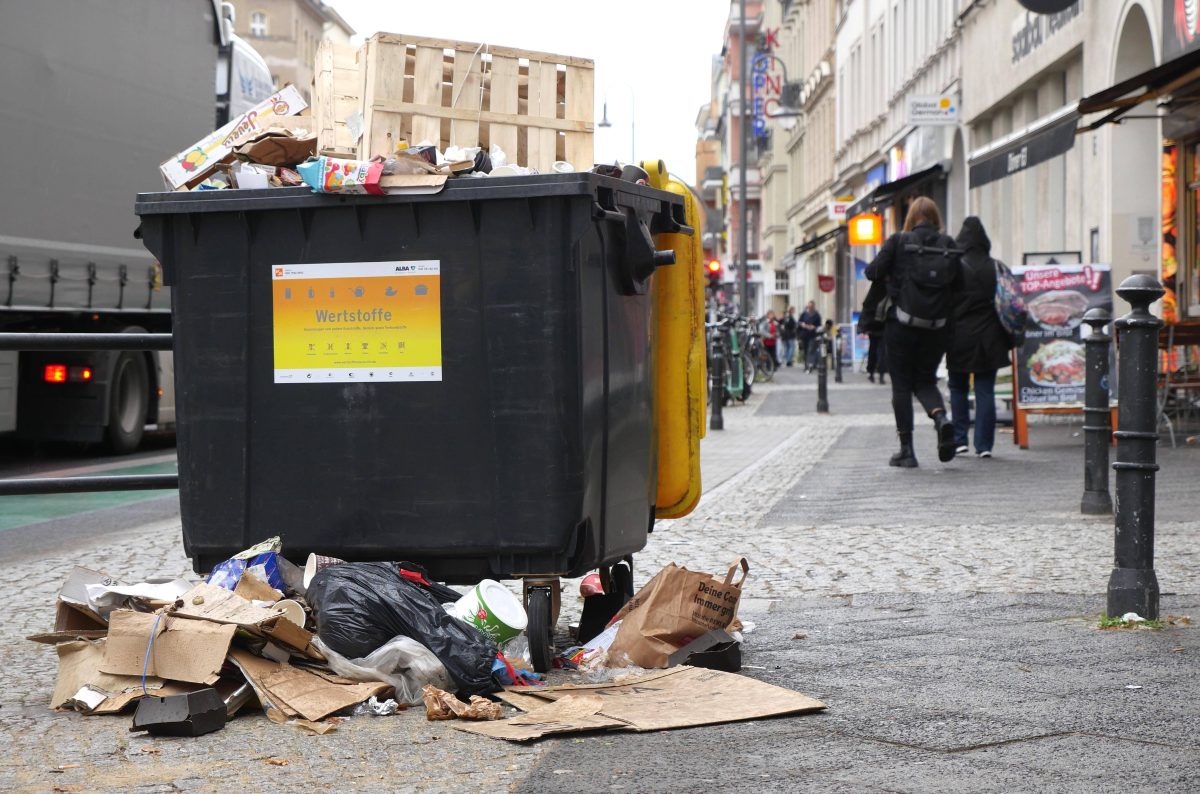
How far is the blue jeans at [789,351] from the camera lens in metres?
52.0

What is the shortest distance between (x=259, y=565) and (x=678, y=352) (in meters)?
1.64

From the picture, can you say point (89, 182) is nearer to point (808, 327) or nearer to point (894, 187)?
point (894, 187)

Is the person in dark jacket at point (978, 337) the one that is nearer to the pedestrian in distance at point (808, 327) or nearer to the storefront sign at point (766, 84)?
the pedestrian in distance at point (808, 327)

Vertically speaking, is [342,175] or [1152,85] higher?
[1152,85]

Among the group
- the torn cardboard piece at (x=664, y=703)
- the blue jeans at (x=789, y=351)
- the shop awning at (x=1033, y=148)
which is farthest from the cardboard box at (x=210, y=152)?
the blue jeans at (x=789, y=351)

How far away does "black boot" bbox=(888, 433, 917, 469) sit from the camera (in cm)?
1328

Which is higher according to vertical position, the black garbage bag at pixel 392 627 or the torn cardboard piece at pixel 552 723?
the black garbage bag at pixel 392 627

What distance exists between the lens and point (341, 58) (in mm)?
6238

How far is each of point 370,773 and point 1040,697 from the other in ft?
6.31

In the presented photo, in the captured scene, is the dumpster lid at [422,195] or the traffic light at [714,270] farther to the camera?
the traffic light at [714,270]

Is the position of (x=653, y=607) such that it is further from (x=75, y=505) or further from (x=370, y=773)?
(x=75, y=505)

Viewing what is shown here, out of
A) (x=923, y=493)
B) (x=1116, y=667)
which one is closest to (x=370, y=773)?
(x=1116, y=667)

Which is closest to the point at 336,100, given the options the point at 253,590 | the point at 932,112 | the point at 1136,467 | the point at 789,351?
the point at 253,590

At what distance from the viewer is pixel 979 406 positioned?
13.8 m
